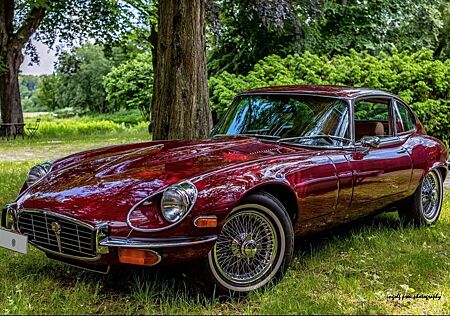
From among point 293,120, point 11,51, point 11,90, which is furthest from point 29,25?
point 293,120

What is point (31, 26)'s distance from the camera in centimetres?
1970

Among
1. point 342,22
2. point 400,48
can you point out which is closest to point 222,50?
point 342,22

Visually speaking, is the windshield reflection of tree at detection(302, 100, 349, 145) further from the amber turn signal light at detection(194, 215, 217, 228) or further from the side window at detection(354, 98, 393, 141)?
the amber turn signal light at detection(194, 215, 217, 228)

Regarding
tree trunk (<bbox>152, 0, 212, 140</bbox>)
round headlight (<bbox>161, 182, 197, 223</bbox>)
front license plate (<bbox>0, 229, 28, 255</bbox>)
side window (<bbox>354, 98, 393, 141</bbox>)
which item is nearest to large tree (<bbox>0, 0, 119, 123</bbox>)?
tree trunk (<bbox>152, 0, 212, 140</bbox>)

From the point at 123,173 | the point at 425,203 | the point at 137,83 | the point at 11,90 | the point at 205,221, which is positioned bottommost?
the point at 425,203

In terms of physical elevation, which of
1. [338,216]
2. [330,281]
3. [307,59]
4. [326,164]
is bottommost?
[330,281]

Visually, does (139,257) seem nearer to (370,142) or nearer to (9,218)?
(9,218)

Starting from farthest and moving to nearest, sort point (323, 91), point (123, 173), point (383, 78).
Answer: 1. point (383, 78)
2. point (323, 91)
3. point (123, 173)

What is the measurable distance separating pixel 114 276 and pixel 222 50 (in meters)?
14.4

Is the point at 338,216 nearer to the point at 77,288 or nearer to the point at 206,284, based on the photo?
the point at 206,284

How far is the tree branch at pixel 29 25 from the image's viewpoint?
19500mm

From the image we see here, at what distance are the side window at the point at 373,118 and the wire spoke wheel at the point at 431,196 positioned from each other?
712mm

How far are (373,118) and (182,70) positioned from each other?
2331 millimetres

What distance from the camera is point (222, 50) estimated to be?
1728 centimetres
